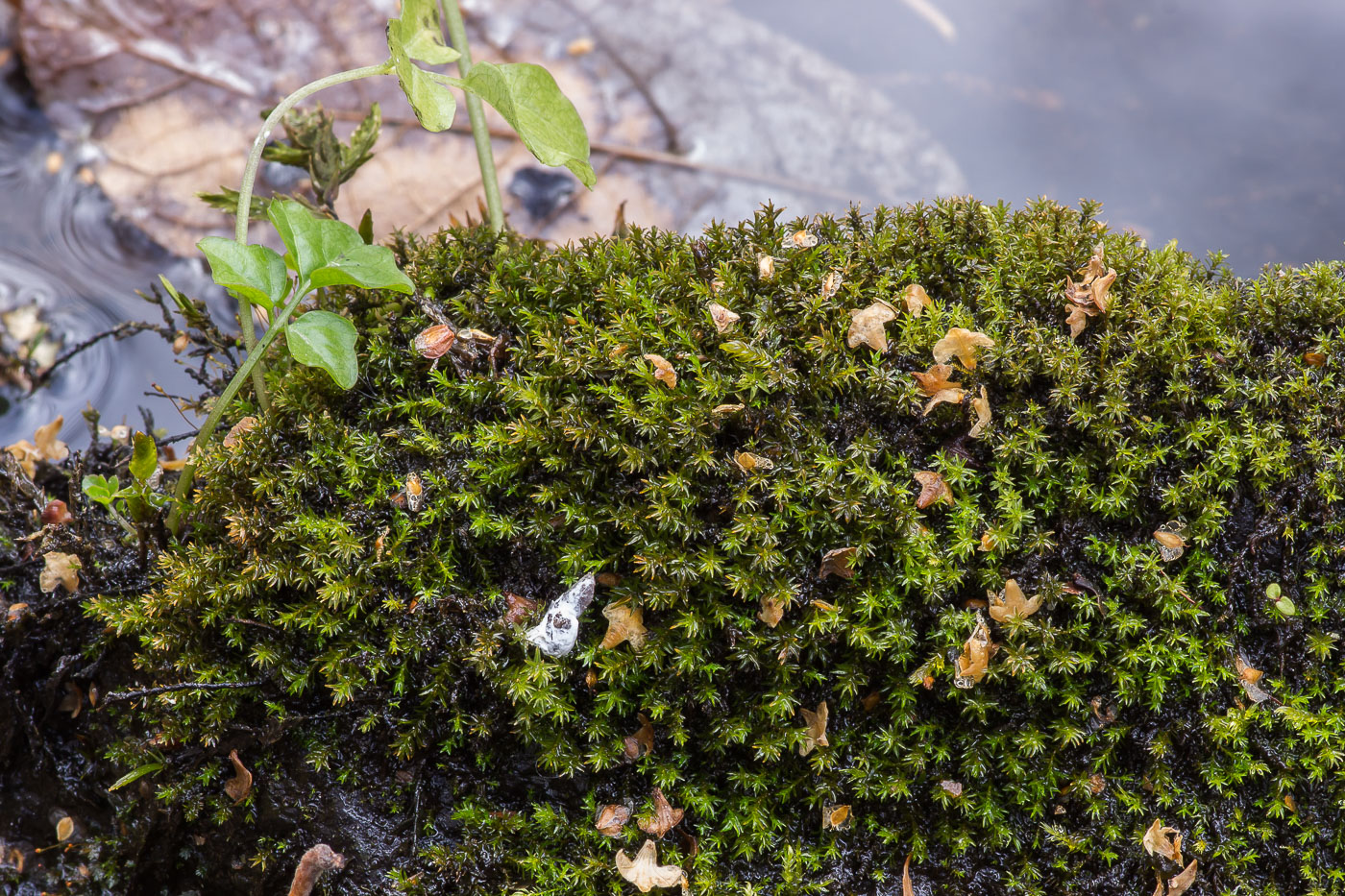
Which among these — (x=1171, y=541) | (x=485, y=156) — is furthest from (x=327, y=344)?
(x=1171, y=541)

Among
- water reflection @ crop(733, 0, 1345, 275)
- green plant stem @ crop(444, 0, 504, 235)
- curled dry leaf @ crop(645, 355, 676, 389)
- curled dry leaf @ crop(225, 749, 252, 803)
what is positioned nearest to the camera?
curled dry leaf @ crop(645, 355, 676, 389)

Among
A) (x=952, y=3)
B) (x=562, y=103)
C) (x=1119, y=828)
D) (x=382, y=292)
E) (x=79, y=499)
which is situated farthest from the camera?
(x=952, y=3)

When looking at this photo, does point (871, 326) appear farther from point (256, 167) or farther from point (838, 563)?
point (256, 167)

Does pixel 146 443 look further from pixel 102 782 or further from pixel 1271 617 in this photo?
pixel 1271 617

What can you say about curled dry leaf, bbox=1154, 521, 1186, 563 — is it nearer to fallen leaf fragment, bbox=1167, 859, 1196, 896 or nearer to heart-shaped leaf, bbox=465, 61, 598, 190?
fallen leaf fragment, bbox=1167, 859, 1196, 896

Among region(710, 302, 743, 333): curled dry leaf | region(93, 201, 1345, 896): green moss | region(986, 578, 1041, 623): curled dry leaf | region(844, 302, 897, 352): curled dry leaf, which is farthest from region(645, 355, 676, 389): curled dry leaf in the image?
region(986, 578, 1041, 623): curled dry leaf

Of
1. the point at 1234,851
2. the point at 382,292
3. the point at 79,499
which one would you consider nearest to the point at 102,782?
the point at 79,499

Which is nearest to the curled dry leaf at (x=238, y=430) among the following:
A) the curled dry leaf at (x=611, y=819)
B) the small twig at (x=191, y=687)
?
the small twig at (x=191, y=687)
